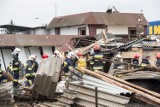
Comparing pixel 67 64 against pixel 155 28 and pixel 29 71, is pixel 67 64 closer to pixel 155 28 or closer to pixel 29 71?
pixel 29 71

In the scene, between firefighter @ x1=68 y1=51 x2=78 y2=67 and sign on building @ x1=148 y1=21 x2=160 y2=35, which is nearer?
firefighter @ x1=68 y1=51 x2=78 y2=67

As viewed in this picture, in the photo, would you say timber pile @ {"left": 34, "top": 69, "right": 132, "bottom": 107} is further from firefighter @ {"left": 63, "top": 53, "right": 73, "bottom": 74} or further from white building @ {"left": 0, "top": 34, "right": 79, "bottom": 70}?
white building @ {"left": 0, "top": 34, "right": 79, "bottom": 70}

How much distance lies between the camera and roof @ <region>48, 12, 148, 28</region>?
30844 millimetres

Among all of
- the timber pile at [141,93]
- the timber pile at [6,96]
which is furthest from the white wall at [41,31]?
the timber pile at [141,93]

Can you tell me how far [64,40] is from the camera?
86.0ft

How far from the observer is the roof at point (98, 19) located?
101 ft

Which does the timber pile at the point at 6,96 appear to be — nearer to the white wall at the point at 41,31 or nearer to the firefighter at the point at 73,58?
the firefighter at the point at 73,58

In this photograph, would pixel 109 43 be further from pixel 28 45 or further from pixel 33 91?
pixel 33 91

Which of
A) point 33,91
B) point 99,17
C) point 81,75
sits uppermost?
point 99,17

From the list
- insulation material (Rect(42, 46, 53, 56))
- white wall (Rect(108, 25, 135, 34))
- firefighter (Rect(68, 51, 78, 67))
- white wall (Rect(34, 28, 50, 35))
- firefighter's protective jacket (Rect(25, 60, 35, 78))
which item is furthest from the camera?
white wall (Rect(34, 28, 50, 35))

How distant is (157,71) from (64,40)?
17.7 meters

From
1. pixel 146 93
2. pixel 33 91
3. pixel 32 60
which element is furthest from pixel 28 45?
pixel 146 93

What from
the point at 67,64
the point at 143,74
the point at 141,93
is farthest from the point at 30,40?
the point at 141,93

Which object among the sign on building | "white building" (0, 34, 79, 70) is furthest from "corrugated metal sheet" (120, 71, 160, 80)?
the sign on building
